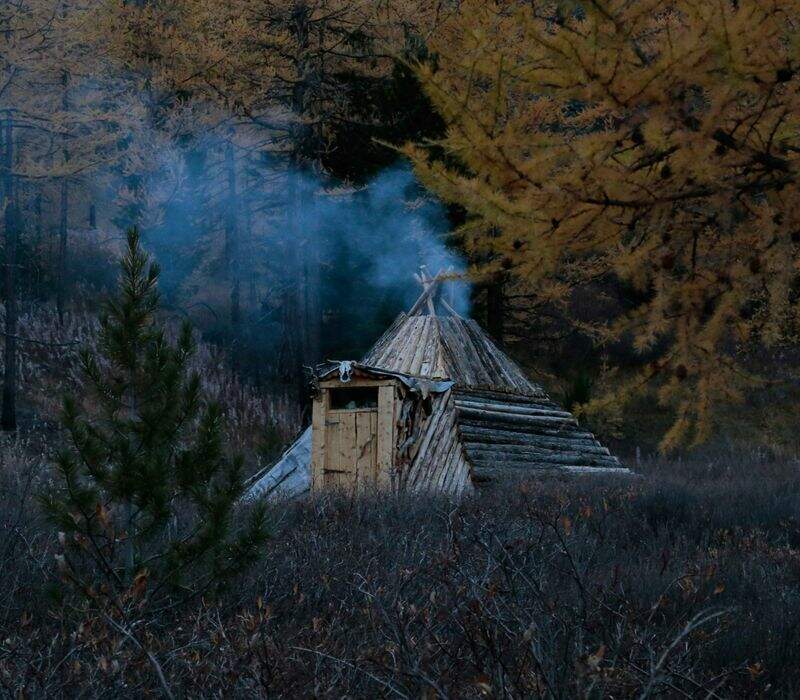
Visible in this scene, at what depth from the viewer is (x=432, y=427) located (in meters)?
13.7

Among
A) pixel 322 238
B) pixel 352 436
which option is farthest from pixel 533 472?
pixel 322 238

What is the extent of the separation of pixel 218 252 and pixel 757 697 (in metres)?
31.2

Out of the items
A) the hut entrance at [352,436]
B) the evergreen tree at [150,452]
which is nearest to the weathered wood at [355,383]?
the hut entrance at [352,436]

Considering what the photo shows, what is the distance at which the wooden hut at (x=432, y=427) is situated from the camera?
13430mm

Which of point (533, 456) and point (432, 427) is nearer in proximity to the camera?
point (432, 427)

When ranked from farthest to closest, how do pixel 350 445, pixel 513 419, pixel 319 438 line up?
pixel 513 419 → pixel 319 438 → pixel 350 445

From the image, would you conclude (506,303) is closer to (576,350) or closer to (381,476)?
(576,350)

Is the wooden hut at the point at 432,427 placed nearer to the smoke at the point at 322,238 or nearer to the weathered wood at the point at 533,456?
the weathered wood at the point at 533,456

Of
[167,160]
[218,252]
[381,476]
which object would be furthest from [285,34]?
[218,252]

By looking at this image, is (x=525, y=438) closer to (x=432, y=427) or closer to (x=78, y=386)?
(x=432, y=427)

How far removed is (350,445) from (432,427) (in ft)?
3.96

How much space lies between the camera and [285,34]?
Answer: 20.5 metres

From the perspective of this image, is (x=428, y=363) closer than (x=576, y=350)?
Yes

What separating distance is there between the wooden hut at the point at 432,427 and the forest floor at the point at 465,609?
2.72m
